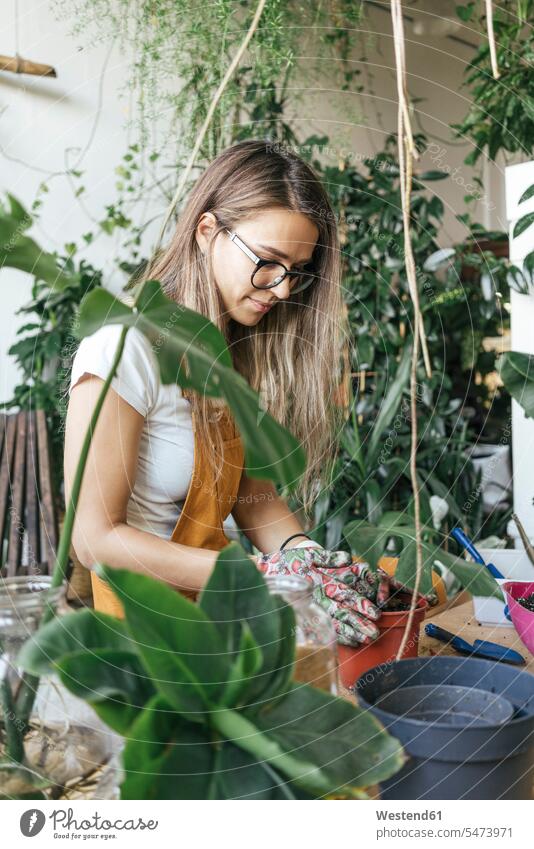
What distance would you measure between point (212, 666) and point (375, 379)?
2.14m

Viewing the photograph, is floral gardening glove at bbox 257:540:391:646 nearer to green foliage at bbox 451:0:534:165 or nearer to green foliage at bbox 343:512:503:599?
green foliage at bbox 343:512:503:599

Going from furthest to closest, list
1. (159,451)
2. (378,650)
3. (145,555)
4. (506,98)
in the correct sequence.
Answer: (506,98) → (159,451) → (145,555) → (378,650)

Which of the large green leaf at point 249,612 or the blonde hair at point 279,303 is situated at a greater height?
the blonde hair at point 279,303

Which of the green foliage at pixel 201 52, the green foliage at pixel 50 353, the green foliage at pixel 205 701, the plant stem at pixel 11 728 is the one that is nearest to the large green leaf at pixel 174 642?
the green foliage at pixel 205 701

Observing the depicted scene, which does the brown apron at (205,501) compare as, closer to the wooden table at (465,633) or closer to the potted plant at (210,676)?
the wooden table at (465,633)

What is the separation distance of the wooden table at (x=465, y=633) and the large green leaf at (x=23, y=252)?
1.78 feet

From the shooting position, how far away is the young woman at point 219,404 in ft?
2.72

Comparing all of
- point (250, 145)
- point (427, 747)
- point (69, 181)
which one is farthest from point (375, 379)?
point (427, 747)

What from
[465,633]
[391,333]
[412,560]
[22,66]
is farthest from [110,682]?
[22,66]

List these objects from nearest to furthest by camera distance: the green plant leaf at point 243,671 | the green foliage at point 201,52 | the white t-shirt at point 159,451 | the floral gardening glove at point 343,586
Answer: the green plant leaf at point 243,671 → the floral gardening glove at point 343,586 → the white t-shirt at point 159,451 → the green foliage at point 201,52

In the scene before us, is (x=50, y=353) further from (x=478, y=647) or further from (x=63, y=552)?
(x=63, y=552)

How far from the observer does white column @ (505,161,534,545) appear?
4.30 feet

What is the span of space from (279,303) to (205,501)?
30 centimetres

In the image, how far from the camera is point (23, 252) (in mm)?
390
